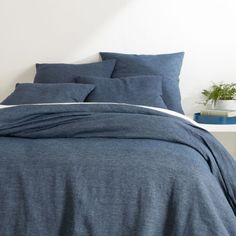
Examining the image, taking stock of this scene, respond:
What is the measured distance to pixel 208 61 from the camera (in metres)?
3.48

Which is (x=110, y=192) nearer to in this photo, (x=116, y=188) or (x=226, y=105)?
(x=116, y=188)

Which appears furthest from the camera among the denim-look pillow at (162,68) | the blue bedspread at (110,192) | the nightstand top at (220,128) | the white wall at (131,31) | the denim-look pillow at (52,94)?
the white wall at (131,31)

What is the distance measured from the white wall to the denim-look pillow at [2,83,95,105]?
690 mm

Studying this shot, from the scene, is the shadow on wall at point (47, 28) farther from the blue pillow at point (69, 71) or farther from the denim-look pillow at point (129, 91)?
the denim-look pillow at point (129, 91)

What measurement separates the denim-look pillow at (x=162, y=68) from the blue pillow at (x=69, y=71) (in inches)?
3.5

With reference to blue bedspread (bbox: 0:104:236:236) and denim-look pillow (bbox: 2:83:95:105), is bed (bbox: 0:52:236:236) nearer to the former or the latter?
blue bedspread (bbox: 0:104:236:236)

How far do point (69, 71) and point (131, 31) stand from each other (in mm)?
693

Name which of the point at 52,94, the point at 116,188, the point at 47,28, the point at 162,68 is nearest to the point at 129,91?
the point at 162,68

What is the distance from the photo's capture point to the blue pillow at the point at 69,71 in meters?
3.24

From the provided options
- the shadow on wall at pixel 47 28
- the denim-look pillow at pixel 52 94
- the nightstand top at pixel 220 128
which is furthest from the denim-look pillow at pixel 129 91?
the shadow on wall at pixel 47 28

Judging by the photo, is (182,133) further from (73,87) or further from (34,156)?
(73,87)

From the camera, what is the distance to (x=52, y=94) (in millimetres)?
2865

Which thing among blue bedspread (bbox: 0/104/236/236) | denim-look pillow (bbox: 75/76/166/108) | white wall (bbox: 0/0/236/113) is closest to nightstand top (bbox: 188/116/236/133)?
denim-look pillow (bbox: 75/76/166/108)

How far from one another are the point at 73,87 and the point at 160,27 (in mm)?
1067
